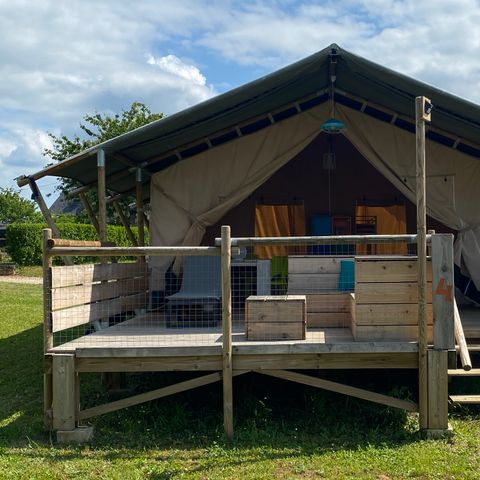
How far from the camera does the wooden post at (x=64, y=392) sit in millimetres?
4539

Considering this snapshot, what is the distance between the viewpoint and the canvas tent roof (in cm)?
610

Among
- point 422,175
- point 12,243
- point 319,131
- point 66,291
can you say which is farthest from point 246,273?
point 12,243

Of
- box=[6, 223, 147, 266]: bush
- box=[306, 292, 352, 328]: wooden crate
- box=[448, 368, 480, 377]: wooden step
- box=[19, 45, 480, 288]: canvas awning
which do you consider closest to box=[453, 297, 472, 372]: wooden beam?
box=[448, 368, 480, 377]: wooden step

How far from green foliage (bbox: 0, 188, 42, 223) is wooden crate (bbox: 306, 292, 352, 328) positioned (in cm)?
2742

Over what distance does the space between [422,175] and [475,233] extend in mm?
3238

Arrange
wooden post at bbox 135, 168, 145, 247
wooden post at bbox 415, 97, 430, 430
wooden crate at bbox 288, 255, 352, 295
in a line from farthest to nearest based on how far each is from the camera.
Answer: wooden post at bbox 135, 168, 145, 247 < wooden crate at bbox 288, 255, 352, 295 < wooden post at bbox 415, 97, 430, 430

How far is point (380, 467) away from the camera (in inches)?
152

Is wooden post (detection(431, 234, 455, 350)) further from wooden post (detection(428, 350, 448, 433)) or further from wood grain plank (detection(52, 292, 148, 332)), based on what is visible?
wood grain plank (detection(52, 292, 148, 332))

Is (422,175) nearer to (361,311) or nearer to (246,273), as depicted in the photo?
(361,311)

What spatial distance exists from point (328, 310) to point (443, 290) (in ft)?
4.26

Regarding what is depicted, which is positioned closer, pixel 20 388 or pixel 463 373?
pixel 463 373

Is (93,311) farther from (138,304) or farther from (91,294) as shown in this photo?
(138,304)

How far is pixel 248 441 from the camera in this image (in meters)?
4.43

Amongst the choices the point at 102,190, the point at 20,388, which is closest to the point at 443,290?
the point at 102,190
